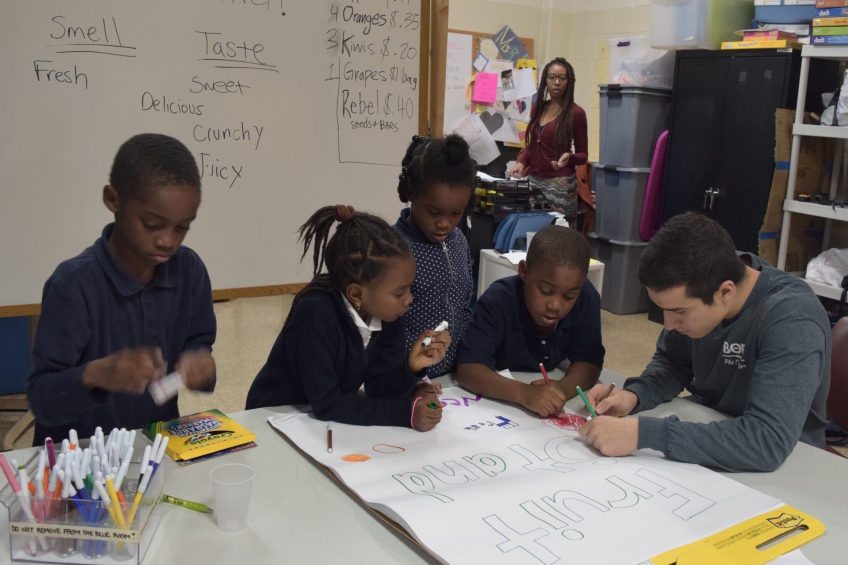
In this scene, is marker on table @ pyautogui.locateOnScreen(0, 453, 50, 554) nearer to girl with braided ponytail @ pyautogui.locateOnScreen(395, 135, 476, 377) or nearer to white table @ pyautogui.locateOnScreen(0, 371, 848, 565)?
white table @ pyautogui.locateOnScreen(0, 371, 848, 565)

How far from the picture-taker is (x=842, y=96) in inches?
125

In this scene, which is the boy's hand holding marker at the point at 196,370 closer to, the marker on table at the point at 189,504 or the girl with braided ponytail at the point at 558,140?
the marker on table at the point at 189,504

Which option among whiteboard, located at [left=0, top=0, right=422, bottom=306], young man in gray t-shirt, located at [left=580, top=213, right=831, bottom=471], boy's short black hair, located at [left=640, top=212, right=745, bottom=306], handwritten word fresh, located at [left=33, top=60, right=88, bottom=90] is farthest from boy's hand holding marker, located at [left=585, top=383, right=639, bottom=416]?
handwritten word fresh, located at [left=33, top=60, right=88, bottom=90]

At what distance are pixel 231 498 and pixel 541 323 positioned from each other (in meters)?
0.86

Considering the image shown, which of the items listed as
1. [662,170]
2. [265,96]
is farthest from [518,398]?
[662,170]

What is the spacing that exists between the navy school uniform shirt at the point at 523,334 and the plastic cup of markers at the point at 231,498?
2.40 feet

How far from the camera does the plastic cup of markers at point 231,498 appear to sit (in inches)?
34.9

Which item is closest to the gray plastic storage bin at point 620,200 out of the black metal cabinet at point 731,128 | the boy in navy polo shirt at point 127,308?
the black metal cabinet at point 731,128

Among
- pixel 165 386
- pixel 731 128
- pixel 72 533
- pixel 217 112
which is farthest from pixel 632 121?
pixel 72 533

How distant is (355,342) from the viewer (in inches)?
51.6

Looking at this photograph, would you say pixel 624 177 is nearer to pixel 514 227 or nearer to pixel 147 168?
pixel 514 227

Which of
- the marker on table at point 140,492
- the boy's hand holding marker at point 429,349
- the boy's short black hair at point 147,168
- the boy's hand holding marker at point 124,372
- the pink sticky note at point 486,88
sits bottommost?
the marker on table at point 140,492

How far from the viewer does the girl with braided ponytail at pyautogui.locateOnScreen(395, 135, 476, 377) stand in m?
1.64

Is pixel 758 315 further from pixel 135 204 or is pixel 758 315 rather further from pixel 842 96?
pixel 842 96
